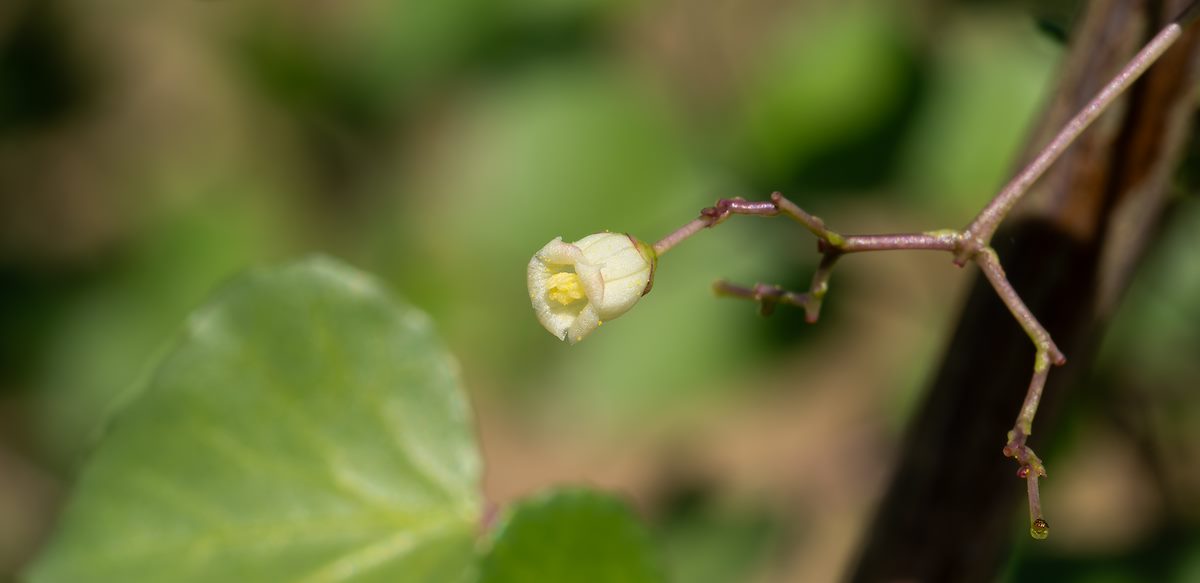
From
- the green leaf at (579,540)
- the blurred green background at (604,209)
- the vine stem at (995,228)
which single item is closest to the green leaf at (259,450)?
the green leaf at (579,540)

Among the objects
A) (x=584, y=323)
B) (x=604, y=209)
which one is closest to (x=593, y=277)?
(x=584, y=323)

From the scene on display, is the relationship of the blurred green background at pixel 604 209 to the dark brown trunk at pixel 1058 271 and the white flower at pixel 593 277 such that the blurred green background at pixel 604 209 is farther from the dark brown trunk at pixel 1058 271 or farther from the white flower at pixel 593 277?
the white flower at pixel 593 277

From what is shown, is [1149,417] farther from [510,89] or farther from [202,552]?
[202,552]

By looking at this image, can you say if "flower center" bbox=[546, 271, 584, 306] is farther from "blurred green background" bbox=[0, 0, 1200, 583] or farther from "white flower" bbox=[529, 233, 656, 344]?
"blurred green background" bbox=[0, 0, 1200, 583]

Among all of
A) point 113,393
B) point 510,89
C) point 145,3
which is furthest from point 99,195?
point 510,89

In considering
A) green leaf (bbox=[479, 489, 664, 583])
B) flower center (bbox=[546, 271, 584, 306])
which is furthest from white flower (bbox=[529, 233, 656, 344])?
green leaf (bbox=[479, 489, 664, 583])
